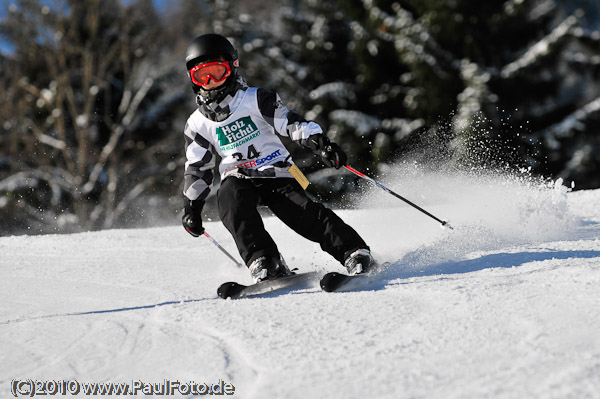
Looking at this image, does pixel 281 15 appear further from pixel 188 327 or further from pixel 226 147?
pixel 188 327

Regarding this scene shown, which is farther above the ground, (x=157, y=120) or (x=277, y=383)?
(x=157, y=120)

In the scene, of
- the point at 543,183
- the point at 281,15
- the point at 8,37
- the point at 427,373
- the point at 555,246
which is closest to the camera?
the point at 427,373

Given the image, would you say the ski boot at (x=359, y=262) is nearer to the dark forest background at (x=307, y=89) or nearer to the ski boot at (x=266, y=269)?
the ski boot at (x=266, y=269)

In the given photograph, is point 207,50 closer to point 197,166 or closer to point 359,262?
point 197,166

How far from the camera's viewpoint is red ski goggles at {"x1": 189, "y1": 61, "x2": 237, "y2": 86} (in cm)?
348

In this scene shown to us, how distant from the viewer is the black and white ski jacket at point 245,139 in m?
3.50

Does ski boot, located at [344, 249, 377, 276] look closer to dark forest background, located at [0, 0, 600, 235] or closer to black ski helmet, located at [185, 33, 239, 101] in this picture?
black ski helmet, located at [185, 33, 239, 101]

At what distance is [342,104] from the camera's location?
57.9ft

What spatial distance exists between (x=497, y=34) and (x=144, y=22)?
11.0m

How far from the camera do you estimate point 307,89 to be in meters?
18.7

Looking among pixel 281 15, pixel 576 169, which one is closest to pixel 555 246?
pixel 576 169

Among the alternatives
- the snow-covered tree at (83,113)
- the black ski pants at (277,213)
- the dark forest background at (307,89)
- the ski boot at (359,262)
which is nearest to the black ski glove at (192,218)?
the black ski pants at (277,213)

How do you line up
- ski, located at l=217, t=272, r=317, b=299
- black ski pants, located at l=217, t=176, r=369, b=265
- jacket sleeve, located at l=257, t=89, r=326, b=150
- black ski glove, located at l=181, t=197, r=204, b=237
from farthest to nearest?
1. black ski glove, located at l=181, t=197, r=204, b=237
2. jacket sleeve, located at l=257, t=89, r=326, b=150
3. black ski pants, located at l=217, t=176, r=369, b=265
4. ski, located at l=217, t=272, r=317, b=299

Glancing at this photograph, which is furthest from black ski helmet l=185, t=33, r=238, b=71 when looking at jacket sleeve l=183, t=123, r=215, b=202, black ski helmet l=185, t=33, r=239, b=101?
jacket sleeve l=183, t=123, r=215, b=202
